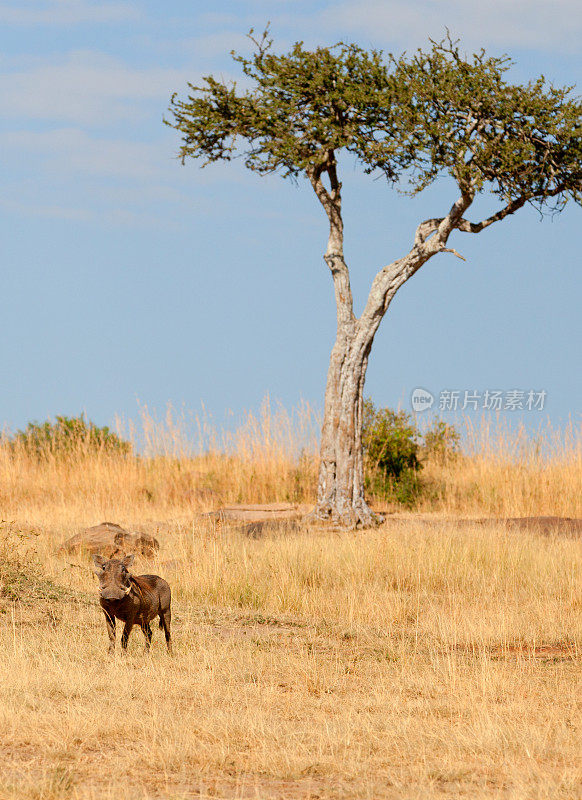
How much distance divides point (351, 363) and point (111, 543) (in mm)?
5537

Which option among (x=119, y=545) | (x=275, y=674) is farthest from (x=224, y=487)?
(x=275, y=674)

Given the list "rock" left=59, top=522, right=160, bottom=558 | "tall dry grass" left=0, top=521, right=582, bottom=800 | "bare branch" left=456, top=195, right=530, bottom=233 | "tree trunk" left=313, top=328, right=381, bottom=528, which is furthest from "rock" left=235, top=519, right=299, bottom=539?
"bare branch" left=456, top=195, right=530, bottom=233

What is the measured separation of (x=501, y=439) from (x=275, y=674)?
13.6 meters

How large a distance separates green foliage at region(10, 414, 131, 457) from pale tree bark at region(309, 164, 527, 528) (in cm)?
688

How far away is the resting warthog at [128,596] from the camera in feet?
20.3

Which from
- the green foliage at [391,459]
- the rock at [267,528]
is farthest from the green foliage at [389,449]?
the rock at [267,528]

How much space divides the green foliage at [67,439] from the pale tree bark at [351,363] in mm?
6880

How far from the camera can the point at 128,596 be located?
21.0ft

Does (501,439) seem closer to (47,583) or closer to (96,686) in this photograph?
(47,583)

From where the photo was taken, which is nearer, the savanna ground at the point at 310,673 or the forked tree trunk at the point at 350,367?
the savanna ground at the point at 310,673

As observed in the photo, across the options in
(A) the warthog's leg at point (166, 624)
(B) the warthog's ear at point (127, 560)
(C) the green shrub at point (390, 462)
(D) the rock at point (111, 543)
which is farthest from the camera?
(C) the green shrub at point (390, 462)

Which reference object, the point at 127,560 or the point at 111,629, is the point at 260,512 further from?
the point at 127,560

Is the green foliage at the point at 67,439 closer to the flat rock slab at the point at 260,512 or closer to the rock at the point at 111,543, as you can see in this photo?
the flat rock slab at the point at 260,512

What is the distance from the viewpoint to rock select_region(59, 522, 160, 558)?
12.1 meters
